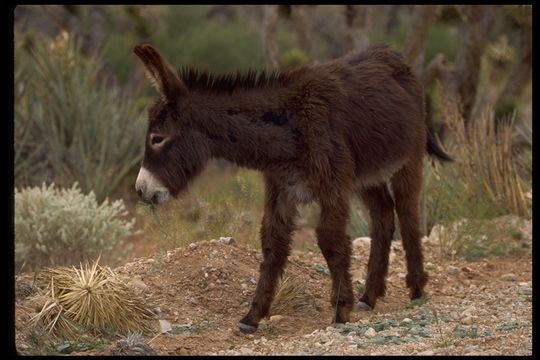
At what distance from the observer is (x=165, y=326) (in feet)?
22.0

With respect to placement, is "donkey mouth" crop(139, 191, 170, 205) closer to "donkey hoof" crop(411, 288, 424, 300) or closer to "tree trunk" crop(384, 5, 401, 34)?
"donkey hoof" crop(411, 288, 424, 300)

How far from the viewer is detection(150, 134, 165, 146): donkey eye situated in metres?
6.65

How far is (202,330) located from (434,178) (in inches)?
188

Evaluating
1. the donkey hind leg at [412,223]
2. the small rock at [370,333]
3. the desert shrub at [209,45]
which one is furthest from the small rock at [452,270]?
the desert shrub at [209,45]

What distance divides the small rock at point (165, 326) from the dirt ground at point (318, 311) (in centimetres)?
4

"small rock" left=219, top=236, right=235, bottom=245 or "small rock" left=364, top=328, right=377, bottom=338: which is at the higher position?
"small rock" left=219, top=236, right=235, bottom=245

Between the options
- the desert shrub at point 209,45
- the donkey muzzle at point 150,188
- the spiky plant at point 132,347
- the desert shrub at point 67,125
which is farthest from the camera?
the desert shrub at point 209,45

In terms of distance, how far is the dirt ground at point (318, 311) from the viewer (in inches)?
240

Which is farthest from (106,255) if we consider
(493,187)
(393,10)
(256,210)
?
(393,10)

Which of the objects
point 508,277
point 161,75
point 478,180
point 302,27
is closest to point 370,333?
point 161,75

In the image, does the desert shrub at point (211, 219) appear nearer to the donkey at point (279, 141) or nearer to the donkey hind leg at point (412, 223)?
the donkey hind leg at point (412, 223)

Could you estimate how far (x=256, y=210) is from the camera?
9.78 metres

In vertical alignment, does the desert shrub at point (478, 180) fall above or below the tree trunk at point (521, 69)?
below

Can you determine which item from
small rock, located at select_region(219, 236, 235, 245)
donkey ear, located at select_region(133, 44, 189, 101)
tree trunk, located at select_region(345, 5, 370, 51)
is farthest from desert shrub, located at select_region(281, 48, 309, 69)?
→ donkey ear, located at select_region(133, 44, 189, 101)
